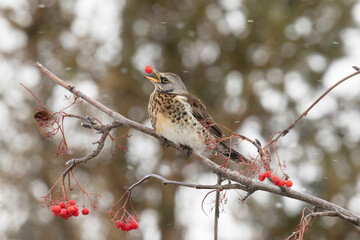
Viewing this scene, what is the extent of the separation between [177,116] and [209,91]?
10.2 feet

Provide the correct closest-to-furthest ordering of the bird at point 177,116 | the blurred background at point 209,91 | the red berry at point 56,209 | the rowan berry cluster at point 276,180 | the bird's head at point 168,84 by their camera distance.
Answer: the rowan berry cluster at point 276,180, the red berry at point 56,209, the bird at point 177,116, the bird's head at point 168,84, the blurred background at point 209,91

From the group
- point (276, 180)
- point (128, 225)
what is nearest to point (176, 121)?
point (128, 225)

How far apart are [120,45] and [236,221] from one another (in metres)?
2.58

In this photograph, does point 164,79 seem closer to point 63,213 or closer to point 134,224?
point 134,224

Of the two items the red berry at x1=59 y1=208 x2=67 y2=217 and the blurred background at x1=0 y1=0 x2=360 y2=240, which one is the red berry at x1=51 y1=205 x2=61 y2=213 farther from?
the blurred background at x1=0 y1=0 x2=360 y2=240

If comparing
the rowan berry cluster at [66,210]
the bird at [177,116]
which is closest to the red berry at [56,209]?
the rowan berry cluster at [66,210]

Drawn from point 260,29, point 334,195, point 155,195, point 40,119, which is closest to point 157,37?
point 260,29

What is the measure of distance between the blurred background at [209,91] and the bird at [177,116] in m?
2.73

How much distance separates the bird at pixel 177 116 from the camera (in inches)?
96.7

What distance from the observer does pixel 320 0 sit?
5.88m

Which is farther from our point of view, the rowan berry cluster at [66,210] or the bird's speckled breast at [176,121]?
the bird's speckled breast at [176,121]

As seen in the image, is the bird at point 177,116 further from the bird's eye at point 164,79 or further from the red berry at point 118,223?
the red berry at point 118,223

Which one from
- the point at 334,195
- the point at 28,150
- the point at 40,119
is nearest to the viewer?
the point at 40,119

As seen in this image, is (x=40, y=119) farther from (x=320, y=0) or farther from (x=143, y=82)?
(x=320, y=0)
